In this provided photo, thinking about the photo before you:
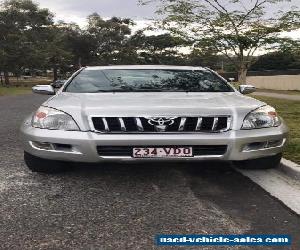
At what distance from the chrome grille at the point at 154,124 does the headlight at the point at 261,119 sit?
0.34m

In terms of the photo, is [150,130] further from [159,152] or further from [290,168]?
[290,168]

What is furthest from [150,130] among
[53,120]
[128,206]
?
[53,120]

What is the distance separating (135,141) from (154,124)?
25cm

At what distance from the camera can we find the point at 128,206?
4.11 metres

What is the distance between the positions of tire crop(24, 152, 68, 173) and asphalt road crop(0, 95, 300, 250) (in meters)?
0.07

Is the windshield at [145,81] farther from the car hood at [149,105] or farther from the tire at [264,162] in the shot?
the tire at [264,162]

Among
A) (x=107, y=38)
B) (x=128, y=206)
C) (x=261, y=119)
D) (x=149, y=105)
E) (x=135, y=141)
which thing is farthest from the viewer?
(x=107, y=38)

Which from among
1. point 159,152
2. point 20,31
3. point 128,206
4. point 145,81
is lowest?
point 128,206

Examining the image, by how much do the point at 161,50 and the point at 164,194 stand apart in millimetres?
69446

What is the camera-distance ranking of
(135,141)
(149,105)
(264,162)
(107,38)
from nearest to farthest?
(135,141)
(149,105)
(264,162)
(107,38)

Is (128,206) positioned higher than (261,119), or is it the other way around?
(261,119)

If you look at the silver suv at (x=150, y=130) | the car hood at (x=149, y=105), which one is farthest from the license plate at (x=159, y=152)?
the car hood at (x=149, y=105)

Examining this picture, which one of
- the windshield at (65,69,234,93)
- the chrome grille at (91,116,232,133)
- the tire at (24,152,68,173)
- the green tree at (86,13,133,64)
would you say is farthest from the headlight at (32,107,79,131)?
the green tree at (86,13,133,64)

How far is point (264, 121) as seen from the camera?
16.1 ft
